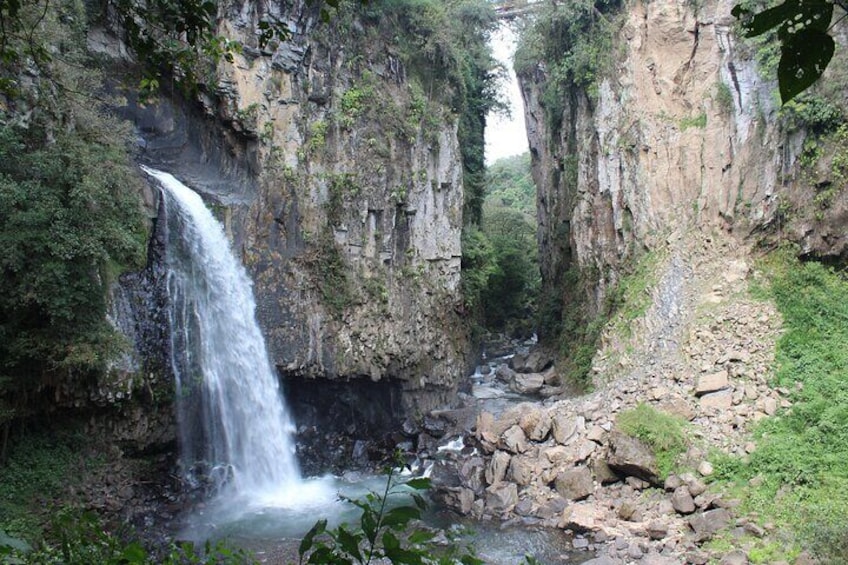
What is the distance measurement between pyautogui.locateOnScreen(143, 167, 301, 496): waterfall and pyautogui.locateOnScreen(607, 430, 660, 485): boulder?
7399 millimetres

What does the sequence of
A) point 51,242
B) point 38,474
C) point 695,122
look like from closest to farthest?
1. point 51,242
2. point 38,474
3. point 695,122

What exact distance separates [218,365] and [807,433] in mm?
12117

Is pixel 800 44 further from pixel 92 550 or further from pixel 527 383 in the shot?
pixel 527 383

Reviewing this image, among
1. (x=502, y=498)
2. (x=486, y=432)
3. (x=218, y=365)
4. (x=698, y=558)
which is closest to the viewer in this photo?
(x=698, y=558)

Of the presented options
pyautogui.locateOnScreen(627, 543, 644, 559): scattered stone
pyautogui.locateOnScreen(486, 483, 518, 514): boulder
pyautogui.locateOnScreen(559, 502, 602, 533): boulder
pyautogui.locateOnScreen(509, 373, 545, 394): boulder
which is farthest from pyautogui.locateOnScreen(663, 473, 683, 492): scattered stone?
pyautogui.locateOnScreen(509, 373, 545, 394): boulder

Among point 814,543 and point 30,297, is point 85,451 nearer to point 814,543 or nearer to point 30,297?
point 30,297

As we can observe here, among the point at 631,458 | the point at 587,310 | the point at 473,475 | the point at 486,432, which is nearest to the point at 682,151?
the point at 587,310

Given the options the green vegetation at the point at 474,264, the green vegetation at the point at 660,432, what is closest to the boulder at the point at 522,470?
the green vegetation at the point at 660,432

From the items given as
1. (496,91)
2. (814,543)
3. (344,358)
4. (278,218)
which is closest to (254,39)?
(278,218)

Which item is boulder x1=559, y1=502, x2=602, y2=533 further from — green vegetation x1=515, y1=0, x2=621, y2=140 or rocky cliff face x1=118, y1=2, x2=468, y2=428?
green vegetation x1=515, y1=0, x2=621, y2=140

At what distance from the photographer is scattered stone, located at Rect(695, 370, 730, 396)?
43.6 ft

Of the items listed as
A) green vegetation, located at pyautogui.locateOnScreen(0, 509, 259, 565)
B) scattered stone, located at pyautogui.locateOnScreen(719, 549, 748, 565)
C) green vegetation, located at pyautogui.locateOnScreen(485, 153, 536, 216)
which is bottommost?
scattered stone, located at pyautogui.locateOnScreen(719, 549, 748, 565)

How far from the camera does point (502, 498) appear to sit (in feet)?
41.9

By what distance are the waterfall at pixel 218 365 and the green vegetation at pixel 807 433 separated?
9967 mm
